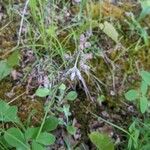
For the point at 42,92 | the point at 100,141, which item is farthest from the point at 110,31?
the point at 100,141

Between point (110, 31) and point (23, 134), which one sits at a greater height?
point (110, 31)

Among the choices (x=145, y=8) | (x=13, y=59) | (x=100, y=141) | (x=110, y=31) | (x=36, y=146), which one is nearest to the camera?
(x=36, y=146)

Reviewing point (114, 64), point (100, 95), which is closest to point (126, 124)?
point (100, 95)

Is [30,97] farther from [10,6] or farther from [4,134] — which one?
[10,6]

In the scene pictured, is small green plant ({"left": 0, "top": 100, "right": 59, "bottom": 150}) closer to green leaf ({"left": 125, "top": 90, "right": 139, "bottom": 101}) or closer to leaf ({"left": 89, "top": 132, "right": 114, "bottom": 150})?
leaf ({"left": 89, "top": 132, "right": 114, "bottom": 150})

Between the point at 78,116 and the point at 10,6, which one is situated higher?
the point at 10,6

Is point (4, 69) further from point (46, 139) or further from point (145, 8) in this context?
point (145, 8)
